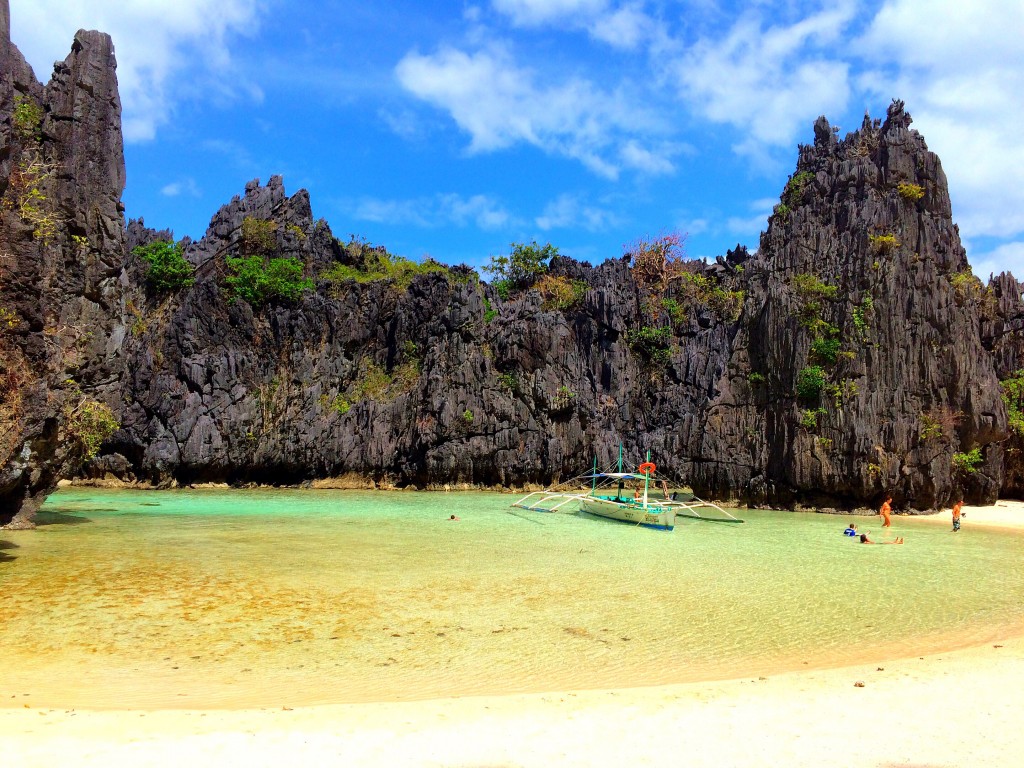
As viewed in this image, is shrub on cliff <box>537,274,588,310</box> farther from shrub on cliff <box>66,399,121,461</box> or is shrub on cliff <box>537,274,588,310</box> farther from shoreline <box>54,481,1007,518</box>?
shrub on cliff <box>66,399,121,461</box>

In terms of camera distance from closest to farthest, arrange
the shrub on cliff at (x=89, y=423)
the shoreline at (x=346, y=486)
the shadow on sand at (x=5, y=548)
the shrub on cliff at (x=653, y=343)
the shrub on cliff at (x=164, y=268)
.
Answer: the shadow on sand at (x=5, y=548)
the shrub on cliff at (x=89, y=423)
the shoreline at (x=346, y=486)
the shrub on cliff at (x=164, y=268)
the shrub on cliff at (x=653, y=343)

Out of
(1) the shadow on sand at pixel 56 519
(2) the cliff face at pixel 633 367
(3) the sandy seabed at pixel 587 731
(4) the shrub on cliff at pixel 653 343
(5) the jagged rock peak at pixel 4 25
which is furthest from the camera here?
(4) the shrub on cliff at pixel 653 343

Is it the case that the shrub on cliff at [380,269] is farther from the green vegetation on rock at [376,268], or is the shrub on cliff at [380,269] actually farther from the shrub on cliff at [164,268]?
the shrub on cliff at [164,268]

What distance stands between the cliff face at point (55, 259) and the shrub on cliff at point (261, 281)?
82.8 feet

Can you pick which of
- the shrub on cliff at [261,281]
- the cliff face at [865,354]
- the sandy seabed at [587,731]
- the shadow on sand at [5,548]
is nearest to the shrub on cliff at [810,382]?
the cliff face at [865,354]

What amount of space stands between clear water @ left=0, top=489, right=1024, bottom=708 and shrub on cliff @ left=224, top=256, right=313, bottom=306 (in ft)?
84.2

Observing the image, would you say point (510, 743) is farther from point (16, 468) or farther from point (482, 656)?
point (16, 468)

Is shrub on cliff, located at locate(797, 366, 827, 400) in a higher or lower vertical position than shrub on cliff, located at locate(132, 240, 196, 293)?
lower

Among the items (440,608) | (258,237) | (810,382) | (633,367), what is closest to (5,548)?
(440,608)

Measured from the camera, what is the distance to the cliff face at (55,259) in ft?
45.5

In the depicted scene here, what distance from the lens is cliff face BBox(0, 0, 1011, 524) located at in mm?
32562

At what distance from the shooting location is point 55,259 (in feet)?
55.1

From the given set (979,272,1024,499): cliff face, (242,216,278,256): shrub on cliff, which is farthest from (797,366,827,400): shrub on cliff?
(242,216,278,256): shrub on cliff

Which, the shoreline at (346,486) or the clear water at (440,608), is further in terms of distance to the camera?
the shoreline at (346,486)
